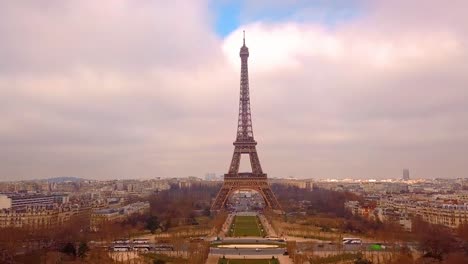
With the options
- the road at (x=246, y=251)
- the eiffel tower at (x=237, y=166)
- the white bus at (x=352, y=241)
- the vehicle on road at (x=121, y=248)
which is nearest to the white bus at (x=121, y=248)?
the vehicle on road at (x=121, y=248)

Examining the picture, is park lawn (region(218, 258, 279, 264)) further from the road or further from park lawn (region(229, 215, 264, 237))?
park lawn (region(229, 215, 264, 237))

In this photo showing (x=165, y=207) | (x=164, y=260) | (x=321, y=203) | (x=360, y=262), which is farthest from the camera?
(x=321, y=203)

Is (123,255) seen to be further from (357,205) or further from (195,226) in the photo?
(357,205)

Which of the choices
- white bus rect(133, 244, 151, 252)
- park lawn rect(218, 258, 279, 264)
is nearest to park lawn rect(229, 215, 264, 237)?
white bus rect(133, 244, 151, 252)

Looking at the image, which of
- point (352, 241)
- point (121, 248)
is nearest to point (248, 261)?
point (121, 248)

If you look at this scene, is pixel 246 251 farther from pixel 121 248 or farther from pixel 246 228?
pixel 246 228

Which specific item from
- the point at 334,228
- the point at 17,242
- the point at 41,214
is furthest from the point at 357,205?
the point at 17,242
